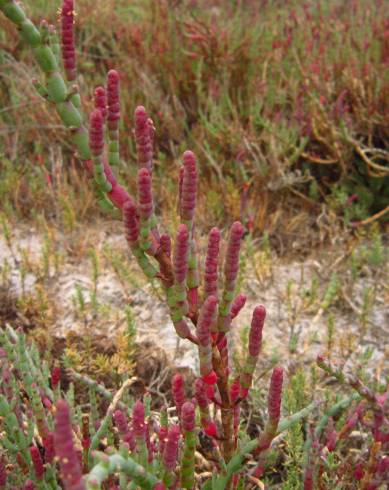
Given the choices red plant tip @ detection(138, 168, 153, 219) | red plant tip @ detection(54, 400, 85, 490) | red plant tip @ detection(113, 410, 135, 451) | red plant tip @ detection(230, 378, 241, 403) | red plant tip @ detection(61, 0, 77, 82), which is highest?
red plant tip @ detection(61, 0, 77, 82)

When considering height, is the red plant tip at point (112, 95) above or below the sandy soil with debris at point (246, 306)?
above

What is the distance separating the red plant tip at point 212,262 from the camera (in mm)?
995

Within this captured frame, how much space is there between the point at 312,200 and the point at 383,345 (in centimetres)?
96

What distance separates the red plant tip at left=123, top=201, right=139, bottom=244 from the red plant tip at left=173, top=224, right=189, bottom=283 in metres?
0.08

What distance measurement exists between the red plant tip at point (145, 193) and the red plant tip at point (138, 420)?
0.33m

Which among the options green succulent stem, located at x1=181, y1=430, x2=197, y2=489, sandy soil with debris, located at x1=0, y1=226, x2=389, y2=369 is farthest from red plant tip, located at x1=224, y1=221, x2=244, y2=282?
sandy soil with debris, located at x1=0, y1=226, x2=389, y2=369

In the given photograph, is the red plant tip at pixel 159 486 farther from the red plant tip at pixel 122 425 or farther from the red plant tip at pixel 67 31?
the red plant tip at pixel 67 31

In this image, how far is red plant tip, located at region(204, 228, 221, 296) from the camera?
3.26 ft

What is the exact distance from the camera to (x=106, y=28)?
4.45 m

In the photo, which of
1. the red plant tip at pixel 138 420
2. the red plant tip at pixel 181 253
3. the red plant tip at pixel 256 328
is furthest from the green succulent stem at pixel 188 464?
the red plant tip at pixel 181 253

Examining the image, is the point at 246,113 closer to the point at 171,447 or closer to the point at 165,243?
the point at 165,243

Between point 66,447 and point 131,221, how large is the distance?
436 millimetres

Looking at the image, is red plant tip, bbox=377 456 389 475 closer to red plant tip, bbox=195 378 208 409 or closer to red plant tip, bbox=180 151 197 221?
red plant tip, bbox=195 378 208 409

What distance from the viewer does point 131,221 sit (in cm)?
97
